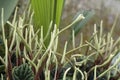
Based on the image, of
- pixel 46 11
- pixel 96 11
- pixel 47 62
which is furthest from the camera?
pixel 96 11

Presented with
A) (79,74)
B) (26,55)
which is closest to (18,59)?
(26,55)

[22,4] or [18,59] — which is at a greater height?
[22,4]

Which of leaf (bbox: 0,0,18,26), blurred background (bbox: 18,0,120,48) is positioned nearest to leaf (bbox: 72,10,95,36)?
leaf (bbox: 0,0,18,26)

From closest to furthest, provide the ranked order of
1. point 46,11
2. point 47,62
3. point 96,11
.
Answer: point 47,62 → point 46,11 → point 96,11

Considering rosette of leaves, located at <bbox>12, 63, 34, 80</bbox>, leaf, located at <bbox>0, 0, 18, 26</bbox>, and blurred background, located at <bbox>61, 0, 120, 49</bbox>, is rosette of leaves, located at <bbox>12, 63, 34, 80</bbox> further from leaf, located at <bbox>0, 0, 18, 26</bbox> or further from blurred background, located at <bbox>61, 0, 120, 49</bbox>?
blurred background, located at <bbox>61, 0, 120, 49</bbox>

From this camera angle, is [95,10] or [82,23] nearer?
[82,23]

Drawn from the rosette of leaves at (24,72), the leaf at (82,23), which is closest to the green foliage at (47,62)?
the rosette of leaves at (24,72)

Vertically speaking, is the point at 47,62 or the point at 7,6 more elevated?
the point at 7,6

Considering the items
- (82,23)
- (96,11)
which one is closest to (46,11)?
(82,23)

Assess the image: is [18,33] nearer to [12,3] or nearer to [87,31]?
[12,3]

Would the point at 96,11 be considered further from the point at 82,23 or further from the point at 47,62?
the point at 47,62

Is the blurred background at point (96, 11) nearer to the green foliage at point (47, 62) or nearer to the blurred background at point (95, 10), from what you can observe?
the blurred background at point (95, 10)
